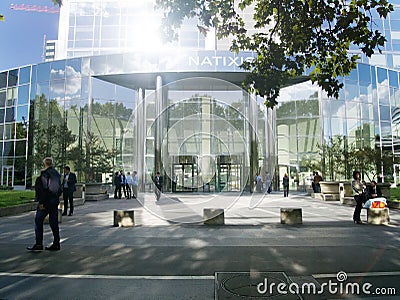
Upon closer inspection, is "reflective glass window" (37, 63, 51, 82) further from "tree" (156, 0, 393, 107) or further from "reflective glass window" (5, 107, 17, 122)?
"tree" (156, 0, 393, 107)

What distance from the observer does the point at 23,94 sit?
109 feet

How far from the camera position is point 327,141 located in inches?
1204

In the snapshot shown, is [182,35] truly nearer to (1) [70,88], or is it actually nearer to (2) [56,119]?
(1) [70,88]

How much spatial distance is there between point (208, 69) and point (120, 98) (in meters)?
9.18

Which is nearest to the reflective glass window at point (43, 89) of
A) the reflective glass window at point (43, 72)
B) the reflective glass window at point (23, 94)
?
the reflective glass window at point (43, 72)

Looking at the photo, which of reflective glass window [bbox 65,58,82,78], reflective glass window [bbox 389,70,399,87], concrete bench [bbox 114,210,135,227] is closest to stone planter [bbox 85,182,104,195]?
concrete bench [bbox 114,210,135,227]

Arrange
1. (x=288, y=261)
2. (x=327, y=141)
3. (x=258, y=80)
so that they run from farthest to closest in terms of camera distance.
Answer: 1. (x=327, y=141)
2. (x=258, y=80)
3. (x=288, y=261)

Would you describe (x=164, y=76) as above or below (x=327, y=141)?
above

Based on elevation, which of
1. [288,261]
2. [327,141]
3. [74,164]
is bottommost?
[288,261]

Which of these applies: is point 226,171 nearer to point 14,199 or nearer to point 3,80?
point 14,199

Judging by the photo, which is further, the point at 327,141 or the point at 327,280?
the point at 327,141

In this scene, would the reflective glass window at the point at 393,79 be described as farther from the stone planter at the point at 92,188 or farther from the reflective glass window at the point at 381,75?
the stone planter at the point at 92,188

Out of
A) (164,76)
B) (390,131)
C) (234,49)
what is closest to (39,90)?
(164,76)

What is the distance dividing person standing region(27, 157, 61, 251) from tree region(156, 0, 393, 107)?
4448mm
